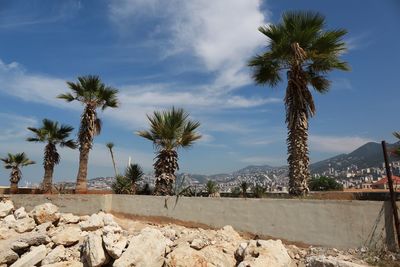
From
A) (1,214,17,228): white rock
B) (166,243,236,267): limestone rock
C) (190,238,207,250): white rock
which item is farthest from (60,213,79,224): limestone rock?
(190,238,207,250): white rock

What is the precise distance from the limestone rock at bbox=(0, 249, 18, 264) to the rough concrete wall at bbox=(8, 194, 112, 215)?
289 centimetres

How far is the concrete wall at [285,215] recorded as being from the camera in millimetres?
9695

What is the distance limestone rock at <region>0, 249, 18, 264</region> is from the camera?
1305 centimetres

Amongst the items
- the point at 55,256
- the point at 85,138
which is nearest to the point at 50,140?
the point at 85,138

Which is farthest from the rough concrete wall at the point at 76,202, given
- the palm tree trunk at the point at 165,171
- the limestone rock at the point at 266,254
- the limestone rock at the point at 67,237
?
the limestone rock at the point at 266,254

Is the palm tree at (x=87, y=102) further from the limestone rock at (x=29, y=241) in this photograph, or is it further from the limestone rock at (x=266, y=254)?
the limestone rock at (x=266, y=254)

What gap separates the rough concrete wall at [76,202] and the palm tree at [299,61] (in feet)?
23.1

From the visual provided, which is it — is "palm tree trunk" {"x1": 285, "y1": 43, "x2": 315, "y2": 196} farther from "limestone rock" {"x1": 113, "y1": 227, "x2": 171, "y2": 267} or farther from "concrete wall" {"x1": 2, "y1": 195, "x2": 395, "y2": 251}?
"limestone rock" {"x1": 113, "y1": 227, "x2": 171, "y2": 267}

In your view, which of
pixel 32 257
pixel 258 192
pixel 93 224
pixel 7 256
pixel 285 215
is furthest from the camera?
pixel 258 192

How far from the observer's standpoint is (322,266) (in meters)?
9.11

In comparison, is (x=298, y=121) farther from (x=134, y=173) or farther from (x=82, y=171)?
(x=82, y=171)

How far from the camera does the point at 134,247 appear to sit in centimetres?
1089

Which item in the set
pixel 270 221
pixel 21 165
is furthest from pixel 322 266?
pixel 21 165

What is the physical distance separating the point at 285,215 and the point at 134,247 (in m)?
4.31
